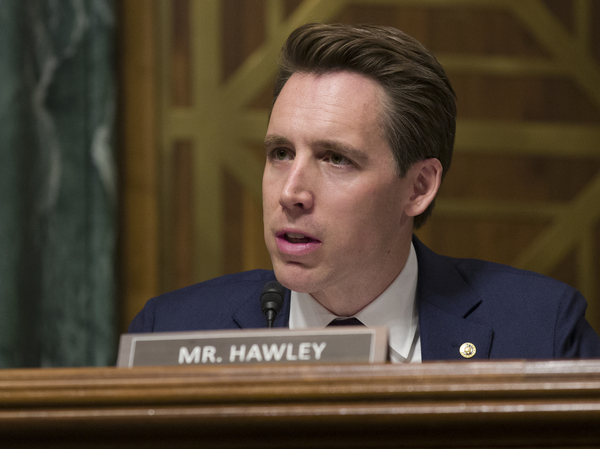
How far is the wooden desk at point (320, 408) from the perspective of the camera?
1.86ft

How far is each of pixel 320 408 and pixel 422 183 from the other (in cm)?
88

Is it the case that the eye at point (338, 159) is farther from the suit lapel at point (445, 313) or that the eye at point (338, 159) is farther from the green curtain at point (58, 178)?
the green curtain at point (58, 178)

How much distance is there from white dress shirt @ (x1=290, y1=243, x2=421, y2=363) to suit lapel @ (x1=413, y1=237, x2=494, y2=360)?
0.10ft

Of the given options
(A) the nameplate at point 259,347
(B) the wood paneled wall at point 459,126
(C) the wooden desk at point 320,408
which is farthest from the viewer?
(B) the wood paneled wall at point 459,126

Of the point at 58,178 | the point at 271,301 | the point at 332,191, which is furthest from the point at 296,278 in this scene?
the point at 58,178

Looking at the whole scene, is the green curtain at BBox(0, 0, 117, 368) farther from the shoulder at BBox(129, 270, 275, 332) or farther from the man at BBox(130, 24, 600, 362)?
the man at BBox(130, 24, 600, 362)

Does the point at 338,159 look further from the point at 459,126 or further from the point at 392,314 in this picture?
the point at 459,126

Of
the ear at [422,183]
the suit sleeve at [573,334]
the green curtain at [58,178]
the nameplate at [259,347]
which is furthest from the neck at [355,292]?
the green curtain at [58,178]

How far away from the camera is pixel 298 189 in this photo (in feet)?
3.81

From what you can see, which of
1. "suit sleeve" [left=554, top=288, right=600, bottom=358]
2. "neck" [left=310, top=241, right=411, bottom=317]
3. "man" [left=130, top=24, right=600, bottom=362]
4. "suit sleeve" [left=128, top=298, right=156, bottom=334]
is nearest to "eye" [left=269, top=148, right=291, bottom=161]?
"man" [left=130, top=24, right=600, bottom=362]

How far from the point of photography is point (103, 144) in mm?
2404

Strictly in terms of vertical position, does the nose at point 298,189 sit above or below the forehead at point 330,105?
below

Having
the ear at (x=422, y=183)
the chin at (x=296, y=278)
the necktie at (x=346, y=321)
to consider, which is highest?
the ear at (x=422, y=183)

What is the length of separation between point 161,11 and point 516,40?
1469 millimetres
